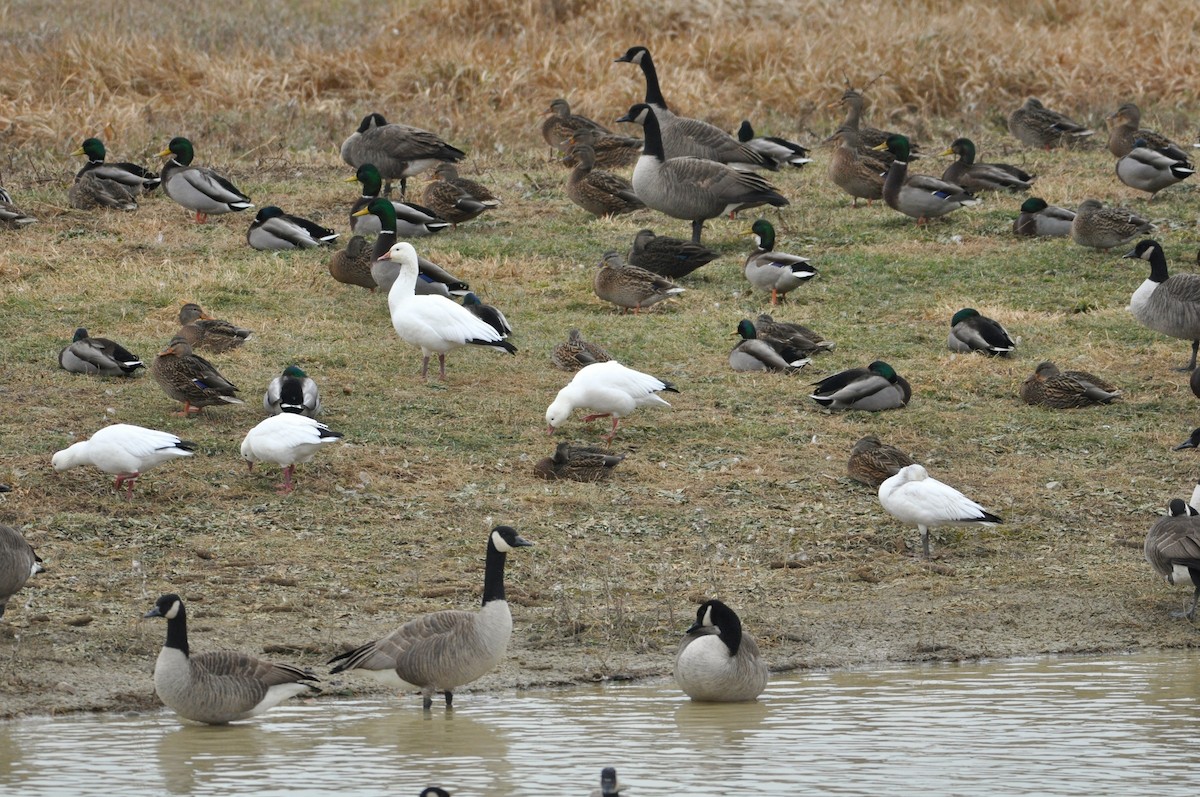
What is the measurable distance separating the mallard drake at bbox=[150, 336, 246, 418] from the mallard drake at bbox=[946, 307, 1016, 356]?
6.27m

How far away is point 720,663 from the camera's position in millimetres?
8500

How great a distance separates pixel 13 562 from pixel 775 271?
901cm

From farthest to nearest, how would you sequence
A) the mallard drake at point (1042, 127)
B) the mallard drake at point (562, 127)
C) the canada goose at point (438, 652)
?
the mallard drake at point (1042, 127)
the mallard drake at point (562, 127)
the canada goose at point (438, 652)

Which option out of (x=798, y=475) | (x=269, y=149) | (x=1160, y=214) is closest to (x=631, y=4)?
(x=269, y=149)

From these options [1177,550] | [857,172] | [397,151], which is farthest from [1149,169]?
[1177,550]

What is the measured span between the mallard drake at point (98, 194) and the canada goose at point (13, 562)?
10.2 meters

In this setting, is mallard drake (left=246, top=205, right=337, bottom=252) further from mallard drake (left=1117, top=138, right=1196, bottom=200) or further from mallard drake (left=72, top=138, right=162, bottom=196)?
mallard drake (left=1117, top=138, right=1196, bottom=200)

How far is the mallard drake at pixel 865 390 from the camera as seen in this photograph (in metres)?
13.3

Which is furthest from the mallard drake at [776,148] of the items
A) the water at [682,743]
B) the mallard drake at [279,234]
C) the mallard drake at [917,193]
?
the water at [682,743]

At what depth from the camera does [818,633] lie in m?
9.75

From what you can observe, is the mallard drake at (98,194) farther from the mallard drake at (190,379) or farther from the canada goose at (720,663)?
the canada goose at (720,663)

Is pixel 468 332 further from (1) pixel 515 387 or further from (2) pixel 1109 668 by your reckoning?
(2) pixel 1109 668

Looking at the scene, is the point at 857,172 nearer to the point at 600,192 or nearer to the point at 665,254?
the point at 600,192

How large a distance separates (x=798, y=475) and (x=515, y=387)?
111 inches
